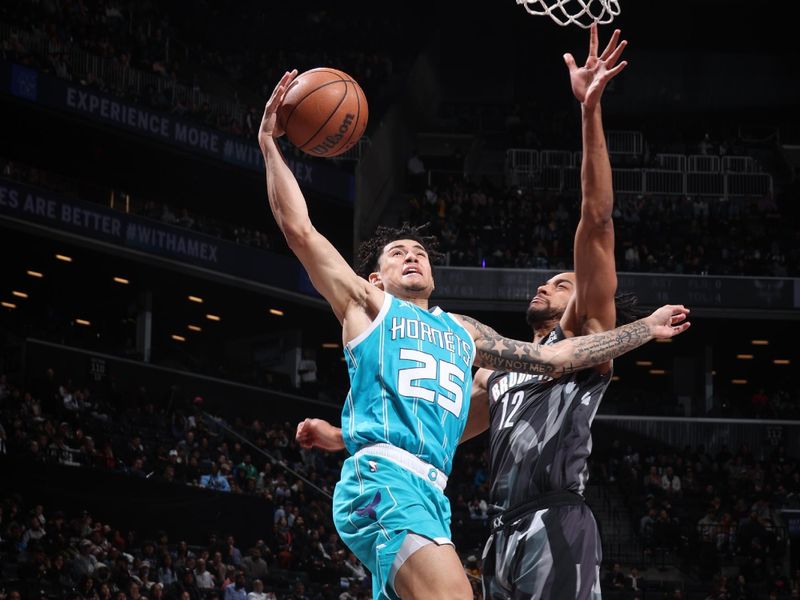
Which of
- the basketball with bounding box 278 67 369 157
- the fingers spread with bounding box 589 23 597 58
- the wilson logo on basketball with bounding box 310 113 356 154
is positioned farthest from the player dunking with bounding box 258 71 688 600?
the fingers spread with bounding box 589 23 597 58

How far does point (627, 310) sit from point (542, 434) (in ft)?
3.45

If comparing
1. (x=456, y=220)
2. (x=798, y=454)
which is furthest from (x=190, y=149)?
(x=798, y=454)

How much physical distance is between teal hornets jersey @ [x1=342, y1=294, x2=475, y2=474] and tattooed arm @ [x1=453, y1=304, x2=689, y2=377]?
0.28 metres

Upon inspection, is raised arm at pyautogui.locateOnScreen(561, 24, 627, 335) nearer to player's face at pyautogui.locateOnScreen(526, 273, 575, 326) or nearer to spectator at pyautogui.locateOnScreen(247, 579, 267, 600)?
player's face at pyautogui.locateOnScreen(526, 273, 575, 326)

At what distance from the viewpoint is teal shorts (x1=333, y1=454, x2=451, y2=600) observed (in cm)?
541

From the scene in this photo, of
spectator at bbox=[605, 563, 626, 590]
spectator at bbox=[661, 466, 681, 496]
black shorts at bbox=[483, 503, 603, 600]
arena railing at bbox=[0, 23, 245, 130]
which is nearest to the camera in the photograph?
black shorts at bbox=[483, 503, 603, 600]

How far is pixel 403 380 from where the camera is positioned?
571 cm

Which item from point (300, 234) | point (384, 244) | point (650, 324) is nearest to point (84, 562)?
point (384, 244)

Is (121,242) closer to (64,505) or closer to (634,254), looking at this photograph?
(64,505)

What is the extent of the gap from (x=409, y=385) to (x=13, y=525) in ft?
45.4

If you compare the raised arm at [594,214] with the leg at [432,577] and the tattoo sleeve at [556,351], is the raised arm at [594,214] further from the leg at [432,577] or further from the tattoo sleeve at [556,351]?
the leg at [432,577]

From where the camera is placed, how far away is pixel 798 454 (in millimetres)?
34188

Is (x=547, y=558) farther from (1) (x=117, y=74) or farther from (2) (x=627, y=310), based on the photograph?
(1) (x=117, y=74)

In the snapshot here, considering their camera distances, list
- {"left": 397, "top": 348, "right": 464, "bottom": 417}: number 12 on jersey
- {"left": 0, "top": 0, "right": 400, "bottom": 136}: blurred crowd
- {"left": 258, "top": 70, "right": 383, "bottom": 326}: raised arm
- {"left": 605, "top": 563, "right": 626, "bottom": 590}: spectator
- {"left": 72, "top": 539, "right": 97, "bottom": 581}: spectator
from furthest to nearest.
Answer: {"left": 0, "top": 0, "right": 400, "bottom": 136}: blurred crowd, {"left": 605, "top": 563, "right": 626, "bottom": 590}: spectator, {"left": 72, "top": 539, "right": 97, "bottom": 581}: spectator, {"left": 258, "top": 70, "right": 383, "bottom": 326}: raised arm, {"left": 397, "top": 348, "right": 464, "bottom": 417}: number 12 on jersey
